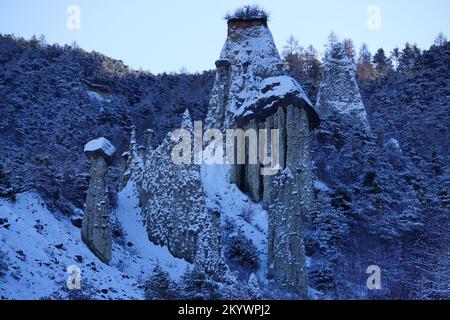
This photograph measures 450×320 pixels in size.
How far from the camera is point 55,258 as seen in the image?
21.1 metres

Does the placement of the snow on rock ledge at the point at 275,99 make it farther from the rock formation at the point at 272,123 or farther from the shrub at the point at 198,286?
the shrub at the point at 198,286

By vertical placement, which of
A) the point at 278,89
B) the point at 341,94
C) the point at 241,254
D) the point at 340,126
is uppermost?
the point at 341,94

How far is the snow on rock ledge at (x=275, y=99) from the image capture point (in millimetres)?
32656

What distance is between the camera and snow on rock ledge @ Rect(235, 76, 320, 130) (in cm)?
3266

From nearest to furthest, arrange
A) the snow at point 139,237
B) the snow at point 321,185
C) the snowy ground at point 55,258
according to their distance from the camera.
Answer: the snowy ground at point 55,258
the snow at point 139,237
the snow at point 321,185

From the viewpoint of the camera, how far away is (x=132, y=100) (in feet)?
224

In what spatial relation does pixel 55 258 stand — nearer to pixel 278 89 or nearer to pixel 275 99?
pixel 275 99

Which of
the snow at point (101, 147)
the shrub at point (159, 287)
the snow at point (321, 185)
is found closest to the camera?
the shrub at point (159, 287)

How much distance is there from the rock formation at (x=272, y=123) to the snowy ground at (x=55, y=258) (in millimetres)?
3783

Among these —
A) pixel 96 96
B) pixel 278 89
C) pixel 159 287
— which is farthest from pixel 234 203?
pixel 96 96

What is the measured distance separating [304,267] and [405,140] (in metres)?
23.2

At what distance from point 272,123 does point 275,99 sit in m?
1.10
